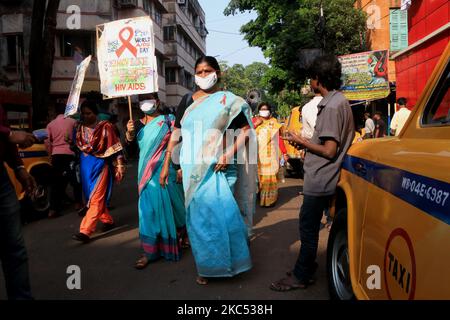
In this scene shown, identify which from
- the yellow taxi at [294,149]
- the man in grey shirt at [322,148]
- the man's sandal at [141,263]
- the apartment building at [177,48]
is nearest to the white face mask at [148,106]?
the man's sandal at [141,263]

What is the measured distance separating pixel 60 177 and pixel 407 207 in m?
6.15

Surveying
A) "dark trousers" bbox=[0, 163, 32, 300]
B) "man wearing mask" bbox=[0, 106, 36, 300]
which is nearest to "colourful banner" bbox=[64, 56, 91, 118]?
"man wearing mask" bbox=[0, 106, 36, 300]

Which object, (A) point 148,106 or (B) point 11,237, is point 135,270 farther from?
(A) point 148,106

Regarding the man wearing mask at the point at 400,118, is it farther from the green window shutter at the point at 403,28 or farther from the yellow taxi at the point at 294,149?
the green window shutter at the point at 403,28

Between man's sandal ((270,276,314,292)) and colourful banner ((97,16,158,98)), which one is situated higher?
colourful banner ((97,16,158,98))

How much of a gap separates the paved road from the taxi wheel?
0.26m

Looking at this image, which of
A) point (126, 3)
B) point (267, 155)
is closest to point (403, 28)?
point (267, 155)

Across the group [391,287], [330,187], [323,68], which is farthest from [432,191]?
[323,68]

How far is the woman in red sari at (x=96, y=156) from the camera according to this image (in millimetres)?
4695

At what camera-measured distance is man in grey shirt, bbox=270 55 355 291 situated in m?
2.66

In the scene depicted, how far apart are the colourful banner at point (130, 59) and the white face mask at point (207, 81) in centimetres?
91

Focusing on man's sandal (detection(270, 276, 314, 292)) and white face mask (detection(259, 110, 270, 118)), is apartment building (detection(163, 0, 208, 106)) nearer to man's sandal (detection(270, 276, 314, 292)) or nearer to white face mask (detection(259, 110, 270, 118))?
white face mask (detection(259, 110, 270, 118))

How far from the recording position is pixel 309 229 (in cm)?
289

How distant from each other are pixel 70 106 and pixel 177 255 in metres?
2.29
